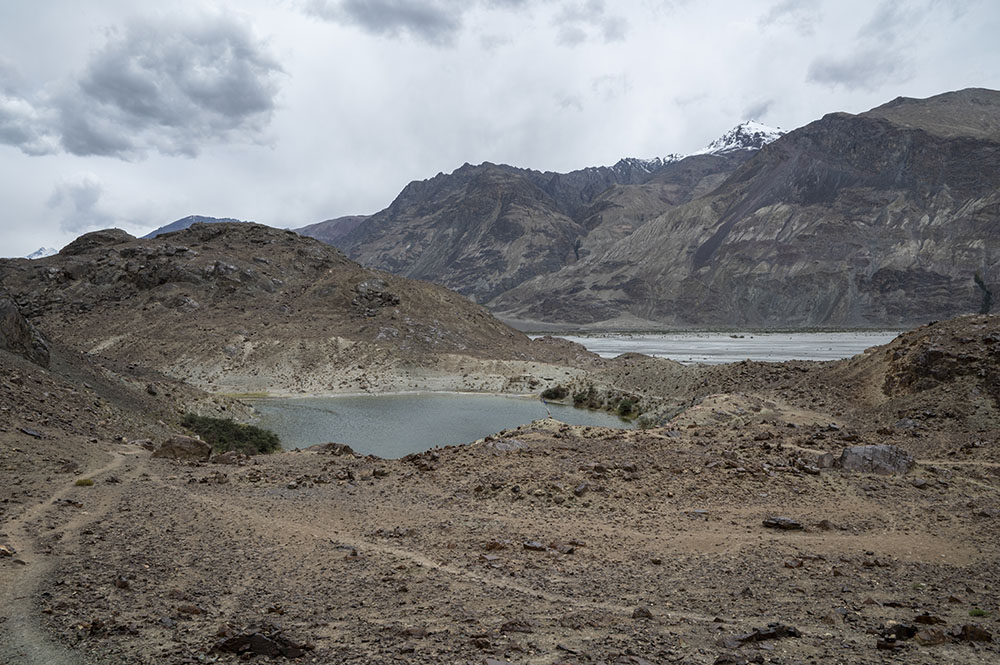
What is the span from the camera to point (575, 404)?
4459 centimetres

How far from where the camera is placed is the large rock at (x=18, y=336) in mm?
21591

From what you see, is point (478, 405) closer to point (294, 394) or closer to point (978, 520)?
point (294, 394)

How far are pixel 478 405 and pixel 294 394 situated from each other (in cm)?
1479

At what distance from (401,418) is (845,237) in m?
152

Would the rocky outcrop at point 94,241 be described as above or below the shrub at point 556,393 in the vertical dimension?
above

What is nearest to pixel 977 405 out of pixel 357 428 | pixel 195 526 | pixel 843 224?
pixel 195 526

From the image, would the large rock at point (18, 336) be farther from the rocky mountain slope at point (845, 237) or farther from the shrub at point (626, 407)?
the rocky mountain slope at point (845, 237)

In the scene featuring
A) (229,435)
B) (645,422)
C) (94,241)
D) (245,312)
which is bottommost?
(645,422)

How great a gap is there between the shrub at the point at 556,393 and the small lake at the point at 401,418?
155 centimetres

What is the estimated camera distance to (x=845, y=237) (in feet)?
508

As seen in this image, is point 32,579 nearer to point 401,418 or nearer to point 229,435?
point 229,435

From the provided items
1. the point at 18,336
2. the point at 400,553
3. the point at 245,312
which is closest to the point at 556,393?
the point at 245,312

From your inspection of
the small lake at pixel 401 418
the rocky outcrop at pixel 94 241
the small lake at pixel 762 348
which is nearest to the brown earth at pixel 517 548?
the small lake at pixel 401 418

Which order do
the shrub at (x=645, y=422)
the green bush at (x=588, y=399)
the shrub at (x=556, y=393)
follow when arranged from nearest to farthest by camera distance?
the shrub at (x=645, y=422)
the green bush at (x=588, y=399)
the shrub at (x=556, y=393)
